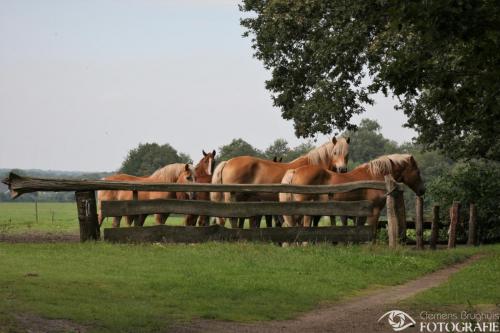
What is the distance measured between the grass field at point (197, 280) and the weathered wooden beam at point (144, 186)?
125 cm

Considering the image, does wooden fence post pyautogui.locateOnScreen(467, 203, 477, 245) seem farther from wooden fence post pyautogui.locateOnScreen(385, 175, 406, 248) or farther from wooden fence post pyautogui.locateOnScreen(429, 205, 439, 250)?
wooden fence post pyautogui.locateOnScreen(385, 175, 406, 248)

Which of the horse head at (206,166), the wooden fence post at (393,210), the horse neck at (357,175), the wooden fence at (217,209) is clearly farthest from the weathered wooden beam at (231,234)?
the horse head at (206,166)

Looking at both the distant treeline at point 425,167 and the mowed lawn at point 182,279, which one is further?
the distant treeline at point 425,167

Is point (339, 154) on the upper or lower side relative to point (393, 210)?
upper

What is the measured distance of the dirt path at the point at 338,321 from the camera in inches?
422

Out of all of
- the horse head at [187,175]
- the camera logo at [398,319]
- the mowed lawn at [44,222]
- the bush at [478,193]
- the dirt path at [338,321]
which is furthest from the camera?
the mowed lawn at [44,222]

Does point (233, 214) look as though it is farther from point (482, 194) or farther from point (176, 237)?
point (482, 194)

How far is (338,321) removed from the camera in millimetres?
11453

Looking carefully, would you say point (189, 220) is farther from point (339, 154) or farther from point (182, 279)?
point (182, 279)

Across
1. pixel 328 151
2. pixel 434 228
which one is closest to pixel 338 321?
pixel 434 228

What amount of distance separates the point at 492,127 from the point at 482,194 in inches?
502

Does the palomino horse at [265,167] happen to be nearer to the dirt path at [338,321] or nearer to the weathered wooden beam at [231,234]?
the weathered wooden beam at [231,234]

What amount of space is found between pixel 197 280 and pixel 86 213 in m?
5.31

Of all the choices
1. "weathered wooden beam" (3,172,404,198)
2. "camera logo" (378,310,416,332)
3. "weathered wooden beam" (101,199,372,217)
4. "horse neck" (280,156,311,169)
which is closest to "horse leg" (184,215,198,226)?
"horse neck" (280,156,311,169)
